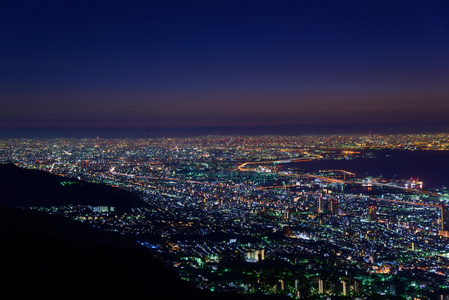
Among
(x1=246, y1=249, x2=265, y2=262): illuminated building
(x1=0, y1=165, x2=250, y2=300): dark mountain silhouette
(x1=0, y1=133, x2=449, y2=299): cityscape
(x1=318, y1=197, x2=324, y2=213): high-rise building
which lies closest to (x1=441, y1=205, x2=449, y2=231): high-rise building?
(x1=0, y1=133, x2=449, y2=299): cityscape

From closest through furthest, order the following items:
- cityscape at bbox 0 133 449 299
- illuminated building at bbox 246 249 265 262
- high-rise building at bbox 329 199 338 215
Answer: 1. cityscape at bbox 0 133 449 299
2. illuminated building at bbox 246 249 265 262
3. high-rise building at bbox 329 199 338 215

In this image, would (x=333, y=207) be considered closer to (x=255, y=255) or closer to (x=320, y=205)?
(x=320, y=205)

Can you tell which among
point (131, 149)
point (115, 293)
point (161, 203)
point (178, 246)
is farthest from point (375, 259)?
point (131, 149)

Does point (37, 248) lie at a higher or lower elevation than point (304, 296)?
higher

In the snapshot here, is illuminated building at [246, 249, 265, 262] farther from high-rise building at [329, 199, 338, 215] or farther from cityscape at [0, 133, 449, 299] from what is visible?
high-rise building at [329, 199, 338, 215]

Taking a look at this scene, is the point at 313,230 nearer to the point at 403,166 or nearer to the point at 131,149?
the point at 403,166
